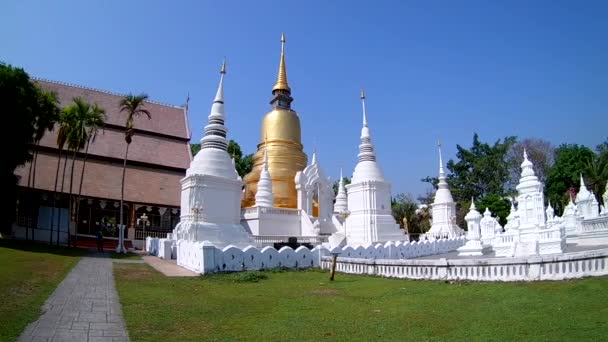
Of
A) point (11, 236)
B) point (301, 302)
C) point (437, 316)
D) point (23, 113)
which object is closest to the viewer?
point (437, 316)

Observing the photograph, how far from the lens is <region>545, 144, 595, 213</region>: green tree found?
144ft

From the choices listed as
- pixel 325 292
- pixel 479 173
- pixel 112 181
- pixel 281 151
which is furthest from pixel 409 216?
pixel 325 292

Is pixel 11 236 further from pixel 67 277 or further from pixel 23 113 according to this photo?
pixel 67 277

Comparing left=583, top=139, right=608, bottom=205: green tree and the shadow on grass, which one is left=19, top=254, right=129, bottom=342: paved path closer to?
the shadow on grass

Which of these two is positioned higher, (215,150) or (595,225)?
(215,150)

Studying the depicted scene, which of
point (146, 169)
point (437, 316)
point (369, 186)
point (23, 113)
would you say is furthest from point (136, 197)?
point (437, 316)

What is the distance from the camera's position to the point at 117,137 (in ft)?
128

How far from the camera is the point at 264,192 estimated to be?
2955 centimetres

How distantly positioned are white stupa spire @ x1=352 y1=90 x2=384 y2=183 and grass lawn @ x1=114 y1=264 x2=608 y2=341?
50.0 feet

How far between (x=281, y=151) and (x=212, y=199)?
45.5ft

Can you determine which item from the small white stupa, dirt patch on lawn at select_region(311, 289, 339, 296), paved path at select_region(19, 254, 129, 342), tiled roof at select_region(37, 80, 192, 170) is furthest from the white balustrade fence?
tiled roof at select_region(37, 80, 192, 170)

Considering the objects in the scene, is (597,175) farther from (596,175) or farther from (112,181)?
(112,181)

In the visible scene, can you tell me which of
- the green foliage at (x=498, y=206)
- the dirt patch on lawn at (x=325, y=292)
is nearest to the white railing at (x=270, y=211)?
the dirt patch on lawn at (x=325, y=292)

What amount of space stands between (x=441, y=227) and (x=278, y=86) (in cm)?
1780
